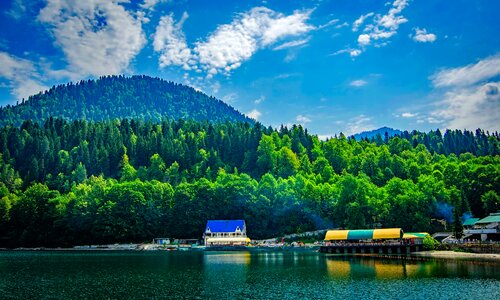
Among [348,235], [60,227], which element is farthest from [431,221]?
[60,227]

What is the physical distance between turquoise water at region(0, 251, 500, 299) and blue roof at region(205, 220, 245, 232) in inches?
2514

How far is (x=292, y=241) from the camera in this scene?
124188mm

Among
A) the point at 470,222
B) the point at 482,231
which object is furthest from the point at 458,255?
the point at 470,222

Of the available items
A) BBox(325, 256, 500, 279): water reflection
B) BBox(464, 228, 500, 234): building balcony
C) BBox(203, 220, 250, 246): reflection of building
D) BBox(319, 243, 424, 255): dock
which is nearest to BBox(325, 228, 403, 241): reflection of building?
BBox(319, 243, 424, 255): dock

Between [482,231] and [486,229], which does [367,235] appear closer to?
[482,231]

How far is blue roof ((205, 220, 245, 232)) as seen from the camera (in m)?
130

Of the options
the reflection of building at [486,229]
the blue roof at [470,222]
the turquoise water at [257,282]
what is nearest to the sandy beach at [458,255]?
the turquoise water at [257,282]

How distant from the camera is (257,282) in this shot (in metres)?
50.0

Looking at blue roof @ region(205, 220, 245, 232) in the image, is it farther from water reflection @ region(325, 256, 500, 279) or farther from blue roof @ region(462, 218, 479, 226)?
water reflection @ region(325, 256, 500, 279)

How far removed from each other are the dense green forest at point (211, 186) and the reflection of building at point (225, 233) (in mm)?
3993

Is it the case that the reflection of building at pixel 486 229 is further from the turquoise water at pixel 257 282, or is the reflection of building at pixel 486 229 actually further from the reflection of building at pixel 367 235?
the turquoise water at pixel 257 282

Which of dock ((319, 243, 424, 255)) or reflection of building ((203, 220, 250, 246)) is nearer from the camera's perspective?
dock ((319, 243, 424, 255))

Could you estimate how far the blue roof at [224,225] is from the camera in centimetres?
13012

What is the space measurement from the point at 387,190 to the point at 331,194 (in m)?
16.6
